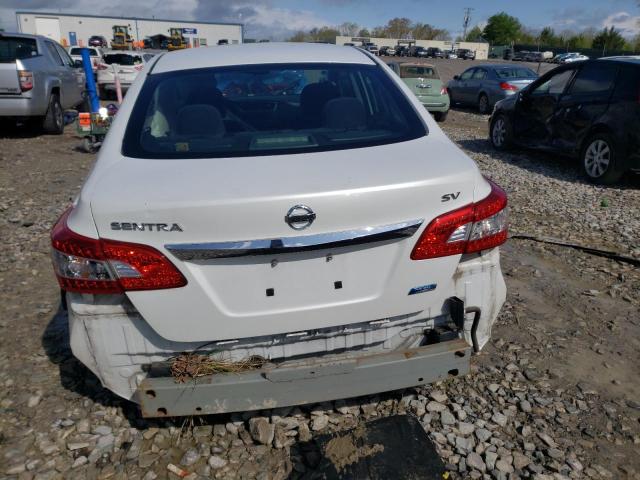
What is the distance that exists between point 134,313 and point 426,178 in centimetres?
126

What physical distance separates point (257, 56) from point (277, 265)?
1649 mm

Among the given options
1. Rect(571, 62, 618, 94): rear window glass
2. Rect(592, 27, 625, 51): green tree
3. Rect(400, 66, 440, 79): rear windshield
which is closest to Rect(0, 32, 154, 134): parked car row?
Rect(571, 62, 618, 94): rear window glass

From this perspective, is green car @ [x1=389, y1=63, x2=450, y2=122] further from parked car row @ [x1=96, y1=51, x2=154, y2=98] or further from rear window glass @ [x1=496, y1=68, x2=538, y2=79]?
parked car row @ [x1=96, y1=51, x2=154, y2=98]

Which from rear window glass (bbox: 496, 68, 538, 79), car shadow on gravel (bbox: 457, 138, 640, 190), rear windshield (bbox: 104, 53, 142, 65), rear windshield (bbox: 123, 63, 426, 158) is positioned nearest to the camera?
rear windshield (bbox: 123, 63, 426, 158)

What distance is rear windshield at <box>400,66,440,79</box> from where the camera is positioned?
48.9 feet

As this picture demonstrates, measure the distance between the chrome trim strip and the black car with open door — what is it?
20.1 feet

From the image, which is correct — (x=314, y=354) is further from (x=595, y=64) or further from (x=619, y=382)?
(x=595, y=64)

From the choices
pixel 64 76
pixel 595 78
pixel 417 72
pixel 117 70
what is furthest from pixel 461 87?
pixel 64 76

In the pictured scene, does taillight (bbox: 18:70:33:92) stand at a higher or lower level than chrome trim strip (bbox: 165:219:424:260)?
lower

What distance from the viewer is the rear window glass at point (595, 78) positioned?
7469mm

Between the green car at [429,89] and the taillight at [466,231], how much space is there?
488 inches

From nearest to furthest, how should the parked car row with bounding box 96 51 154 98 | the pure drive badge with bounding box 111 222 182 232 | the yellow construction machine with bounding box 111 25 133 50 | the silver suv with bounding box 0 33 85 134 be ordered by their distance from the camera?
the pure drive badge with bounding box 111 222 182 232
the silver suv with bounding box 0 33 85 134
the parked car row with bounding box 96 51 154 98
the yellow construction machine with bounding box 111 25 133 50

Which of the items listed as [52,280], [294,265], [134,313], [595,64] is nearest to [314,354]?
[294,265]

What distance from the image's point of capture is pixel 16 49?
10.1m
